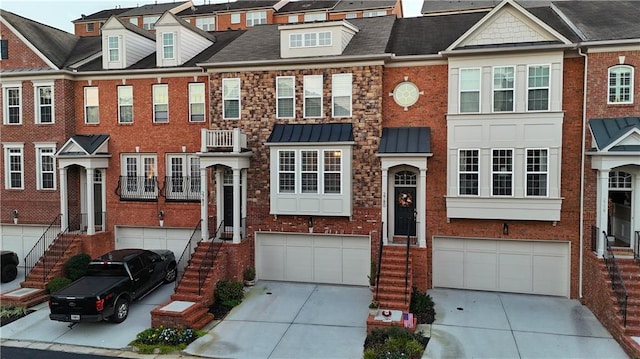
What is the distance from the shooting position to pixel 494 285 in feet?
48.7

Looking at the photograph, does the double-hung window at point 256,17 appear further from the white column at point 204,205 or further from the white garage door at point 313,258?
the white garage door at point 313,258

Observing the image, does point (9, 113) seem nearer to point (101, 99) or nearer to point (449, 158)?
point (101, 99)

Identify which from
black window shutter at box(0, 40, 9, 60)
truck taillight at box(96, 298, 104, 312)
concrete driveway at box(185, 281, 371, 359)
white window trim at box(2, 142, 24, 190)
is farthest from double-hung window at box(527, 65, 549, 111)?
black window shutter at box(0, 40, 9, 60)

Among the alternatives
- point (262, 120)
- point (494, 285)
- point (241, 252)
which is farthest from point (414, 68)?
point (241, 252)

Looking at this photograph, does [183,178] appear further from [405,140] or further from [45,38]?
[45,38]

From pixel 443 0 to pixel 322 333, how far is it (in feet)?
135

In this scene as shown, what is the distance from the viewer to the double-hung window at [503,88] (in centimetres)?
1405

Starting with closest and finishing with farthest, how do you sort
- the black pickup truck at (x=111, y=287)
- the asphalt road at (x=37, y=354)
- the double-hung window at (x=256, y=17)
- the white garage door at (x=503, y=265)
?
the asphalt road at (x=37, y=354)
the black pickup truck at (x=111, y=287)
the white garage door at (x=503, y=265)
the double-hung window at (x=256, y=17)

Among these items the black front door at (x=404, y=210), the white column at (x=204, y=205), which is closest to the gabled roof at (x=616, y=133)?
the black front door at (x=404, y=210)

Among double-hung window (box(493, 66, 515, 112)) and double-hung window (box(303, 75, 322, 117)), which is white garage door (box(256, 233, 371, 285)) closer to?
double-hung window (box(303, 75, 322, 117))

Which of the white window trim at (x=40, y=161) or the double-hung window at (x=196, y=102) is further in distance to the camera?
the white window trim at (x=40, y=161)

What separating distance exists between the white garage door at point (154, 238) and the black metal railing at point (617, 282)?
14062 millimetres

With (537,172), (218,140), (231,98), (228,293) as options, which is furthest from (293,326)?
(537,172)

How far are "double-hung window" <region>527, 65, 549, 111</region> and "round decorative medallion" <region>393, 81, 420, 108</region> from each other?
3.54 m
